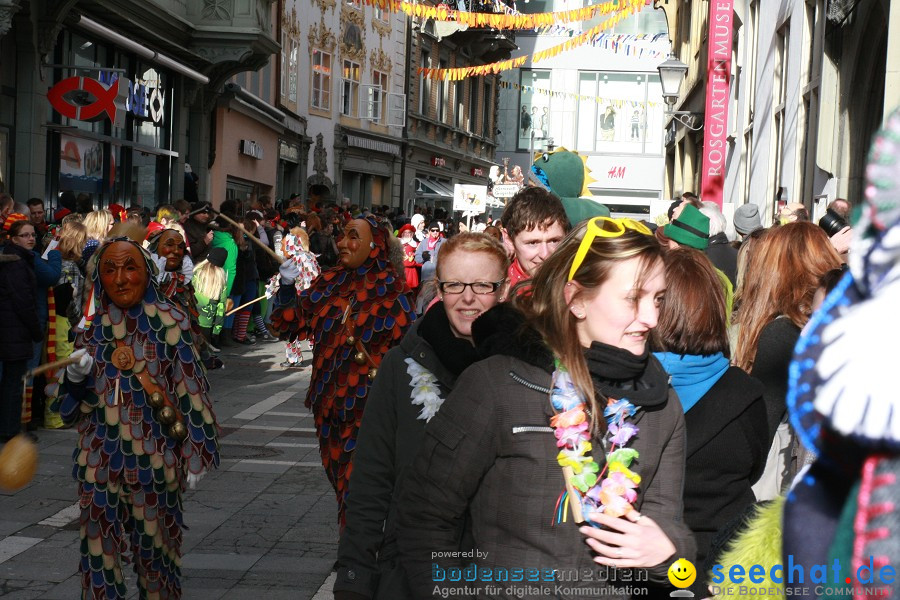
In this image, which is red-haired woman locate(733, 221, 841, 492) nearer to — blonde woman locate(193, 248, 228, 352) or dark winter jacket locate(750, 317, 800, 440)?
dark winter jacket locate(750, 317, 800, 440)

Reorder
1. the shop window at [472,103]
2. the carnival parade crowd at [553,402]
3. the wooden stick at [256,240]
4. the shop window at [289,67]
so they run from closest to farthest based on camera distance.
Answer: the carnival parade crowd at [553,402], the wooden stick at [256,240], the shop window at [289,67], the shop window at [472,103]

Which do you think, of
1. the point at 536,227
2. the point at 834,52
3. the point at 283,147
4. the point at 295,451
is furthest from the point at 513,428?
the point at 283,147

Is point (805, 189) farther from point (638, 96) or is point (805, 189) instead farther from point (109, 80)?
point (638, 96)

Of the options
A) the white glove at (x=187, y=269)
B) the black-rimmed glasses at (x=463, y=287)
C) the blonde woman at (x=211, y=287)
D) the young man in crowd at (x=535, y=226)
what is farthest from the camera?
the blonde woman at (x=211, y=287)

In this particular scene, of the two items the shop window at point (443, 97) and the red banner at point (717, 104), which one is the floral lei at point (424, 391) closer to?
the red banner at point (717, 104)

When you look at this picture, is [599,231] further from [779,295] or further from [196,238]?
[196,238]

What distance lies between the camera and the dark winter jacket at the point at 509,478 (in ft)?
8.36

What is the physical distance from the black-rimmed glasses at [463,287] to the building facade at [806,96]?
5.76m

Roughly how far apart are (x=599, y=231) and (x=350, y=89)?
113 feet

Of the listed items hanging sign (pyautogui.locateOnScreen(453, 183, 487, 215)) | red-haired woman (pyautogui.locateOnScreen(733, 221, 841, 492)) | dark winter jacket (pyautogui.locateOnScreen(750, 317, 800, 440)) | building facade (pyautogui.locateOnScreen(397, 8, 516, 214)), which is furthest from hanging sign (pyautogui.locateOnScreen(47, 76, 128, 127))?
building facade (pyautogui.locateOnScreen(397, 8, 516, 214))

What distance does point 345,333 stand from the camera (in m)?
5.91

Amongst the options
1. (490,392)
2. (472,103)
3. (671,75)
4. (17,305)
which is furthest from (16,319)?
(472,103)

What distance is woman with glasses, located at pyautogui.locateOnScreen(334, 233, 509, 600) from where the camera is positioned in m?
3.38

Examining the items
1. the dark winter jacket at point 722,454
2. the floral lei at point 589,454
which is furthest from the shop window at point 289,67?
the floral lei at point 589,454
